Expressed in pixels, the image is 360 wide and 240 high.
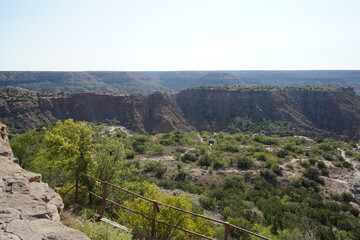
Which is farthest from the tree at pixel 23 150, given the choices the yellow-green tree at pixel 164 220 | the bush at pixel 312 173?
the bush at pixel 312 173

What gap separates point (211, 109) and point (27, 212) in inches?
3156

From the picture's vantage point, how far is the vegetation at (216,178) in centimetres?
1166

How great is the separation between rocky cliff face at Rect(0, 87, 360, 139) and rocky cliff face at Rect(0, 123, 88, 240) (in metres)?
62.2

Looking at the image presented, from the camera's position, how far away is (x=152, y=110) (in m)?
78.0

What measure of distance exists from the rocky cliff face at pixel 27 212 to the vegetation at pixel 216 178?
2.75m

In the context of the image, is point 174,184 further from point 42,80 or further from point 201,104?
point 42,80

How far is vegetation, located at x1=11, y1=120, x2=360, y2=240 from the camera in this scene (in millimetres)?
11664

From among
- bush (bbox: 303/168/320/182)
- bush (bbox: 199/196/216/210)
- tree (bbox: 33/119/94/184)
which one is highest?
tree (bbox: 33/119/94/184)

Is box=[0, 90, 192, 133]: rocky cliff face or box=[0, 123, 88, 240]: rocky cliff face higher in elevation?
box=[0, 123, 88, 240]: rocky cliff face

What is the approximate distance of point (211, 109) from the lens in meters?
83.8

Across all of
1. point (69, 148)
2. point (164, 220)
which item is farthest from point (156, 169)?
point (164, 220)

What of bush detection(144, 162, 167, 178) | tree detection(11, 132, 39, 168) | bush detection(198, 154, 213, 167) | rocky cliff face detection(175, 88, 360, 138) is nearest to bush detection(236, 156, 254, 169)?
bush detection(198, 154, 213, 167)

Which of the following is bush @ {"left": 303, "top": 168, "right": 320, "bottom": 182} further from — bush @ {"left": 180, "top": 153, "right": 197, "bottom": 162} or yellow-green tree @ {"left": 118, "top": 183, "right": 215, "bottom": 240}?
yellow-green tree @ {"left": 118, "top": 183, "right": 215, "bottom": 240}

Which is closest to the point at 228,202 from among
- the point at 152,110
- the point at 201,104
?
the point at 152,110
